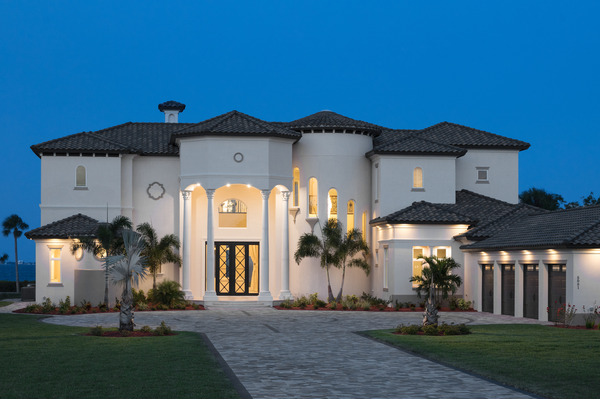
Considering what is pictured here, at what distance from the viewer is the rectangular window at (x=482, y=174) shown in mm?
48594

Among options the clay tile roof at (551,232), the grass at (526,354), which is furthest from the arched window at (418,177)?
the grass at (526,354)

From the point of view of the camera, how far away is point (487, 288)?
38.6 meters

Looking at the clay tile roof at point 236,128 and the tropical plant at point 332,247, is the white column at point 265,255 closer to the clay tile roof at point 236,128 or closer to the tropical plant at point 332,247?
the tropical plant at point 332,247

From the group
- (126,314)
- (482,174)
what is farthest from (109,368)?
(482,174)

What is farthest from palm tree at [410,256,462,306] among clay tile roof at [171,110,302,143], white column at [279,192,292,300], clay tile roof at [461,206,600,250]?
clay tile roof at [171,110,302,143]

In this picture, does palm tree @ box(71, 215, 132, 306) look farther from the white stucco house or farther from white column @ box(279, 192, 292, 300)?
white column @ box(279, 192, 292, 300)

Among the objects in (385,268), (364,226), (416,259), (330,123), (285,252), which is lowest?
(385,268)

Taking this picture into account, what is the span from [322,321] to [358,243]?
11207mm

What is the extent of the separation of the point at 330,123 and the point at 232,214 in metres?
7.53

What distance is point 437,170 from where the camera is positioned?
4500 centimetres

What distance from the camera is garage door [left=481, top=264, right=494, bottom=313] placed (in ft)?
125

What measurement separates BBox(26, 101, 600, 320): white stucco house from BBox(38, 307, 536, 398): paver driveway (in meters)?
6.84

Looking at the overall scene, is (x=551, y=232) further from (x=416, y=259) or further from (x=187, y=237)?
(x=187, y=237)

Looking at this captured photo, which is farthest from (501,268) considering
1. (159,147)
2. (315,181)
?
(159,147)
